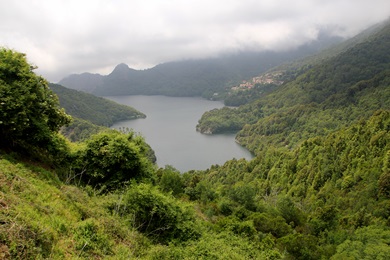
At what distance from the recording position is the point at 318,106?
151625mm

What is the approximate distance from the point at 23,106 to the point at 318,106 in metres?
156

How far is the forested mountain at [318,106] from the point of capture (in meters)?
128

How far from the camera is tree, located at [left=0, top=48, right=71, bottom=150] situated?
40.5ft

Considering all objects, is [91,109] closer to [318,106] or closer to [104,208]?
[318,106]

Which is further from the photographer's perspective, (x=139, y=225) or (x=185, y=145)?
(x=185, y=145)

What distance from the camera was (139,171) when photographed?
17344mm

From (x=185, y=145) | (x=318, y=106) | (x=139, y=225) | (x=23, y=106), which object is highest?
(x=23, y=106)

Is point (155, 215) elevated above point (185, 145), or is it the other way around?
point (155, 215)

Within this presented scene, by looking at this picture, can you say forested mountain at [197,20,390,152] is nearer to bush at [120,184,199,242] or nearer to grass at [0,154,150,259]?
bush at [120,184,199,242]

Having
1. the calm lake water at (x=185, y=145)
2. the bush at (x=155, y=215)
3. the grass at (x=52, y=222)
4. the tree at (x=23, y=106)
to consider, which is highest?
the tree at (x=23, y=106)

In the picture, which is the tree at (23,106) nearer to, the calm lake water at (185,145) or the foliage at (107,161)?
the foliage at (107,161)

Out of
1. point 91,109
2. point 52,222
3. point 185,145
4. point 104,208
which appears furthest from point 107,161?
point 91,109

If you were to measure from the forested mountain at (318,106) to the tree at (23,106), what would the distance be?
4430 inches

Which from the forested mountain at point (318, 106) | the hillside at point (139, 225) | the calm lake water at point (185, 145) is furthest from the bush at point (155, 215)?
the forested mountain at point (318, 106)
